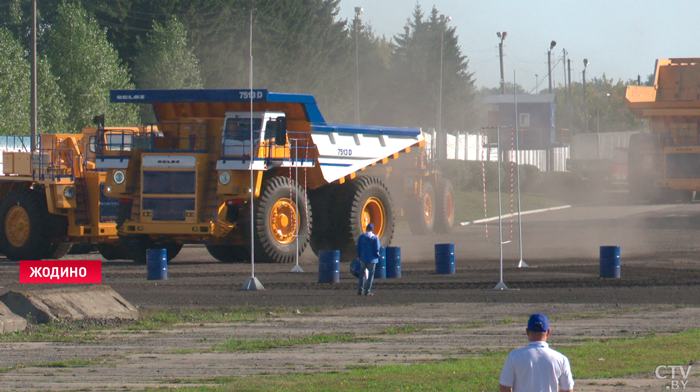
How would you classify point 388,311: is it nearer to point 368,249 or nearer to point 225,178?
point 368,249

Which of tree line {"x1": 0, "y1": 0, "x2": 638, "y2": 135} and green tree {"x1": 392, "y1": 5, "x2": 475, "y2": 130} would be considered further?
green tree {"x1": 392, "y1": 5, "x2": 475, "y2": 130}

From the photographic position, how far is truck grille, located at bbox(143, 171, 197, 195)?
2100 cm

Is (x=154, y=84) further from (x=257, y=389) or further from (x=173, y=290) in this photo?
(x=257, y=389)

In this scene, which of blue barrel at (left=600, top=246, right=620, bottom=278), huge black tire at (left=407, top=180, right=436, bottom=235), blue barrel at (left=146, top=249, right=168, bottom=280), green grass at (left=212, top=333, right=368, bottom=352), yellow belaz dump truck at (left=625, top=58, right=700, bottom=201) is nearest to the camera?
green grass at (left=212, top=333, right=368, bottom=352)

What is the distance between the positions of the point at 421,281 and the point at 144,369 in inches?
360

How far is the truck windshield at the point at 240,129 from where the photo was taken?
2107 cm

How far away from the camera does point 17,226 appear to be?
73.9ft

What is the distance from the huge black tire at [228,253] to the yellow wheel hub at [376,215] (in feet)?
9.65

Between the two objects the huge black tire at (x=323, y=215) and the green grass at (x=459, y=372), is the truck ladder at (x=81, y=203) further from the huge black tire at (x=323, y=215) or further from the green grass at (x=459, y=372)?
the green grass at (x=459, y=372)

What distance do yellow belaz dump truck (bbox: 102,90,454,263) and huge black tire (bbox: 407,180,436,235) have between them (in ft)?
20.2

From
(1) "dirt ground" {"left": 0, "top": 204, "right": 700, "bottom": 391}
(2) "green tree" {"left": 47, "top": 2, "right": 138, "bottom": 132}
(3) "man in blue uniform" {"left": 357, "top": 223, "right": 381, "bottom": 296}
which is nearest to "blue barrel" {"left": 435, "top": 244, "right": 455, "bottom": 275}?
(1) "dirt ground" {"left": 0, "top": 204, "right": 700, "bottom": 391}

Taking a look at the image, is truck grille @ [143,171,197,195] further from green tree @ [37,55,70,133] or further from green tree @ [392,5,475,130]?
green tree @ [392,5,475,130]

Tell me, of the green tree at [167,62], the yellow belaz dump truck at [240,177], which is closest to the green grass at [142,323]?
the yellow belaz dump truck at [240,177]
